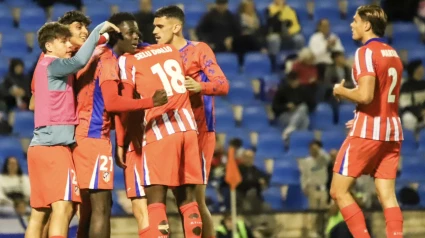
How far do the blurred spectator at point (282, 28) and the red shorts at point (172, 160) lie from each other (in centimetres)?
882

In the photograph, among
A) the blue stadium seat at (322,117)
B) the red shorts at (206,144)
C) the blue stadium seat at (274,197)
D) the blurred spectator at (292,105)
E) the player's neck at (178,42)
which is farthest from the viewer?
the blue stadium seat at (322,117)

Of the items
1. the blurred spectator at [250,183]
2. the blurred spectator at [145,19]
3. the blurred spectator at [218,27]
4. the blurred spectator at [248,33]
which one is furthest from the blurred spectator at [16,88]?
the blurred spectator at [248,33]

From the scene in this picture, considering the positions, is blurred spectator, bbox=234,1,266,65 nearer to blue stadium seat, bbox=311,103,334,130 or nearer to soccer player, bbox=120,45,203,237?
blue stadium seat, bbox=311,103,334,130

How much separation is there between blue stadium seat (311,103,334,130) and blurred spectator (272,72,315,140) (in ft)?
0.84

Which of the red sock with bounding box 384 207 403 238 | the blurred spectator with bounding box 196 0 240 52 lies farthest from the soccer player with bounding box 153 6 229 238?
the blurred spectator with bounding box 196 0 240 52

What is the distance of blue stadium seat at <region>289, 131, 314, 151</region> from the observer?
15.4m

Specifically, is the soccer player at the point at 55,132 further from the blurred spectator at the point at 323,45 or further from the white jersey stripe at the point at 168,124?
the blurred spectator at the point at 323,45

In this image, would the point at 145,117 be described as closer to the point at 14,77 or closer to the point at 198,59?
the point at 198,59

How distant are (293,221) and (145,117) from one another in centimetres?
472

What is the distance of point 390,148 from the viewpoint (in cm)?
862

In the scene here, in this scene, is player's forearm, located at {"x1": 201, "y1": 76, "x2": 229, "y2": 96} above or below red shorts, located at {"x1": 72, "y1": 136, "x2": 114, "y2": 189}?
above

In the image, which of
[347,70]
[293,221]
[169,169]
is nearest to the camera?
[169,169]

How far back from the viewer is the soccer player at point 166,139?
809 centimetres

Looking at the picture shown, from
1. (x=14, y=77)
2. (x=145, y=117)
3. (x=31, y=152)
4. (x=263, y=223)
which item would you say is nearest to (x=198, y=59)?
(x=145, y=117)
